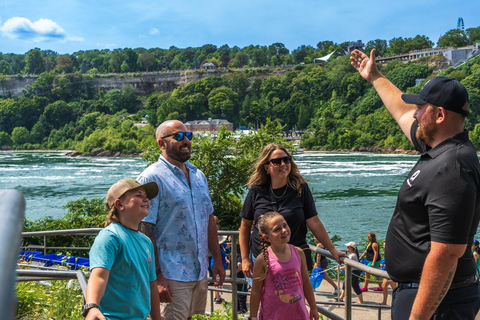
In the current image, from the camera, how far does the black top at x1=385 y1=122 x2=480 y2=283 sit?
1.73m

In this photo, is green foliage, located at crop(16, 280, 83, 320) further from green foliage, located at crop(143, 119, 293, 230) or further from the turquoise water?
the turquoise water

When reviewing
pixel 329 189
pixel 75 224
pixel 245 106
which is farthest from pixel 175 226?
pixel 245 106

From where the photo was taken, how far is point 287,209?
299 centimetres

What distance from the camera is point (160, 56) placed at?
196 metres

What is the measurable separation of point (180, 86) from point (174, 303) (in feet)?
451

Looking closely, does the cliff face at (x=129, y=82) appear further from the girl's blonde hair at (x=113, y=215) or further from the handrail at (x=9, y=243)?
the handrail at (x=9, y=243)

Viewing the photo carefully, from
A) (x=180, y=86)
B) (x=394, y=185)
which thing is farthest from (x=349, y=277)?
(x=180, y=86)

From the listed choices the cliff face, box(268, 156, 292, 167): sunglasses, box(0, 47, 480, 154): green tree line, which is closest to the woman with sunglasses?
box(268, 156, 292, 167): sunglasses

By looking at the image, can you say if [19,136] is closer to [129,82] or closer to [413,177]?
[129,82]

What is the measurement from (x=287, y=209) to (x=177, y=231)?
0.64 meters

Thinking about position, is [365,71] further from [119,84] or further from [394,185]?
[119,84]

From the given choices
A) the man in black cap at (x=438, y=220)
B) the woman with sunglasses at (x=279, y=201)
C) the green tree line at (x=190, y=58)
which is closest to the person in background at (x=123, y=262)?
the woman with sunglasses at (x=279, y=201)

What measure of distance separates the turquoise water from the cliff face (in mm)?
79185

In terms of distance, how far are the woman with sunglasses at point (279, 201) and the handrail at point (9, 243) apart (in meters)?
2.54
